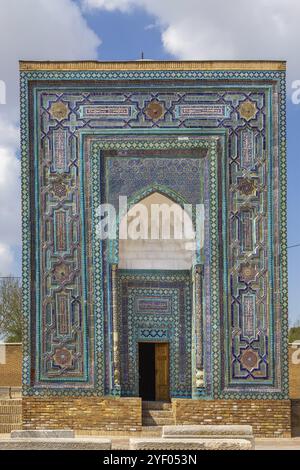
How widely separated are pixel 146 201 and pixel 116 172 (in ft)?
2.43

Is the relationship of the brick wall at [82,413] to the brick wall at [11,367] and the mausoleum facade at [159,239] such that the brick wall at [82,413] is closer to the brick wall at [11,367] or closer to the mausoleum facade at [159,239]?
the mausoleum facade at [159,239]

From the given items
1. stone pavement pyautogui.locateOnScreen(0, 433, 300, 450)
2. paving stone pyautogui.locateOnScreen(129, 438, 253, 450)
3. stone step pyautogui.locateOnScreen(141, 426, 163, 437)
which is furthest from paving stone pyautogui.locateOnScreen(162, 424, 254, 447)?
stone step pyautogui.locateOnScreen(141, 426, 163, 437)

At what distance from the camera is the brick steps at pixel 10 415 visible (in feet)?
47.3

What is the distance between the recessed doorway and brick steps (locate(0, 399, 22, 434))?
228 centimetres

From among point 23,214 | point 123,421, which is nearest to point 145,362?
point 123,421

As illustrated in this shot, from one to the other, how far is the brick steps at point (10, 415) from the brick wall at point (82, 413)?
9.4 inches

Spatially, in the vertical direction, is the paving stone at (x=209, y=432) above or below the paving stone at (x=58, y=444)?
below

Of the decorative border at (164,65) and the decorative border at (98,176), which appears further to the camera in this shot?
the decorative border at (164,65)

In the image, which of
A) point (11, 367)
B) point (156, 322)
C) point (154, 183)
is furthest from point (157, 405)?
point (11, 367)

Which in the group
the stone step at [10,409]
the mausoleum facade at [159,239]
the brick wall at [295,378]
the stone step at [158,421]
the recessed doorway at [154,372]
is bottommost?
the brick wall at [295,378]

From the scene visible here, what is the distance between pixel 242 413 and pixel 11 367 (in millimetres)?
10621

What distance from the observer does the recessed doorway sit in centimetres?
1469

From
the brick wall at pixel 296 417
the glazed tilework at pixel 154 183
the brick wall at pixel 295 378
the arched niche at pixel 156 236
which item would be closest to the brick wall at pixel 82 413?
the glazed tilework at pixel 154 183
